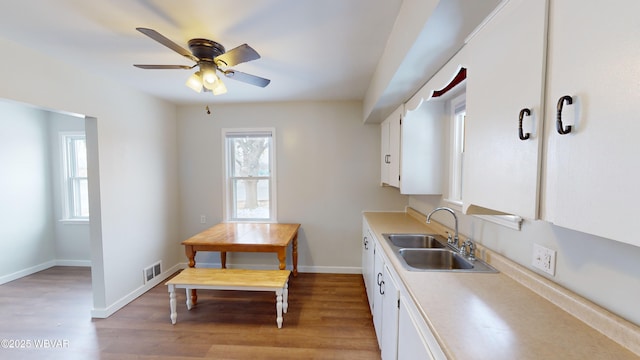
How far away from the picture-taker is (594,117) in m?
0.58

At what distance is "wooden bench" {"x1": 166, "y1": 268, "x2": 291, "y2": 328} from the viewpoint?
226 centimetres

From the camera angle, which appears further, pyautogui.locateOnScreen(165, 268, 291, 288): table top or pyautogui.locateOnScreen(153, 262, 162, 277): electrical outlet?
pyautogui.locateOnScreen(153, 262, 162, 277): electrical outlet

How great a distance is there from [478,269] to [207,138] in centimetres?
353

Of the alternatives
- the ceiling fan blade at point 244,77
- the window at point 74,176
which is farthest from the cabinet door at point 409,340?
the window at point 74,176

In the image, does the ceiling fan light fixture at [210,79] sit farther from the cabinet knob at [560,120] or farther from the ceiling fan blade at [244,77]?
the cabinet knob at [560,120]

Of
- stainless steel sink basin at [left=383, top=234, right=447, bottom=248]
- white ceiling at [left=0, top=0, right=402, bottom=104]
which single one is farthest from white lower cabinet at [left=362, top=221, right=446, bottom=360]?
white ceiling at [left=0, top=0, right=402, bottom=104]

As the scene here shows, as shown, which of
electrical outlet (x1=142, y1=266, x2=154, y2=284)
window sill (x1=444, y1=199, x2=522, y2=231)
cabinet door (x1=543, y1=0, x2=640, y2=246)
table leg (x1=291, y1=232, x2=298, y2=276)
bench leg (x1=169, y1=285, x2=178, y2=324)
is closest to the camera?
cabinet door (x1=543, y1=0, x2=640, y2=246)

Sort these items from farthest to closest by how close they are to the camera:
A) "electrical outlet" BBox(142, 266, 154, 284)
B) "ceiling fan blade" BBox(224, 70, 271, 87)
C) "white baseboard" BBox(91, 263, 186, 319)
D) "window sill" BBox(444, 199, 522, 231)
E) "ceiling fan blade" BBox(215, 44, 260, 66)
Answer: "electrical outlet" BBox(142, 266, 154, 284) → "white baseboard" BBox(91, 263, 186, 319) → "ceiling fan blade" BBox(224, 70, 271, 87) → "ceiling fan blade" BBox(215, 44, 260, 66) → "window sill" BBox(444, 199, 522, 231)

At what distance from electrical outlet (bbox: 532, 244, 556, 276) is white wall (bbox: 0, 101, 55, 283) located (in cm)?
550

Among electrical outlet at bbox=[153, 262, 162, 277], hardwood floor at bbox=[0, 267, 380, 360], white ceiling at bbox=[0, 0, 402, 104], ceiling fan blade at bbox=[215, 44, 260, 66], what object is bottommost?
hardwood floor at bbox=[0, 267, 380, 360]

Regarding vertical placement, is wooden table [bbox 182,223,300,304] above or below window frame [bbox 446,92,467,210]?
below

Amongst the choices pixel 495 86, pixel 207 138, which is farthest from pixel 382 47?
pixel 207 138

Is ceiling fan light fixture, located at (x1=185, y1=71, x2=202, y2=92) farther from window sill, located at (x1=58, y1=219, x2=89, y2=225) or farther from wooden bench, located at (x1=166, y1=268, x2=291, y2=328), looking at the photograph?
window sill, located at (x1=58, y1=219, x2=89, y2=225)

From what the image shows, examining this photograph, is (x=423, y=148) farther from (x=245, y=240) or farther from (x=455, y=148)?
(x=245, y=240)
